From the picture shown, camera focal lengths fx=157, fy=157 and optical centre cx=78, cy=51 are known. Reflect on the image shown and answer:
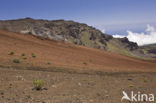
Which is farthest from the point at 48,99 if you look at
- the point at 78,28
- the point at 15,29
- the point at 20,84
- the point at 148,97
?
the point at 78,28

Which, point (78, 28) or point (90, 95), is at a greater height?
point (78, 28)

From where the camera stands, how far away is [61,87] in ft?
25.3

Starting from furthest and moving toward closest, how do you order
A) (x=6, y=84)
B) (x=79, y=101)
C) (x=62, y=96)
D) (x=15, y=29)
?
(x=15, y=29), (x=6, y=84), (x=62, y=96), (x=79, y=101)

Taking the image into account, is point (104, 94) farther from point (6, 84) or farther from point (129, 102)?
point (6, 84)

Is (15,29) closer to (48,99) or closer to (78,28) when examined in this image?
(48,99)

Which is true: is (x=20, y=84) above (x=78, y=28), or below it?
below

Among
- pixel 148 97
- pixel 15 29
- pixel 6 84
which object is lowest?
pixel 148 97

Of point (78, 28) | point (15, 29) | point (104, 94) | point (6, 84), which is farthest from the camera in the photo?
point (78, 28)

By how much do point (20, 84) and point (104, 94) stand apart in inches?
159

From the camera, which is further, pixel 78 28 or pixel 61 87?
pixel 78 28

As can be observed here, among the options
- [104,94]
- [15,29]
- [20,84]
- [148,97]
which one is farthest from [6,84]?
[15,29]

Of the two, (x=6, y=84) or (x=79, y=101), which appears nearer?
(x=79, y=101)

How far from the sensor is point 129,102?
19.7ft

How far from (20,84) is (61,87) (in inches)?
78.5
